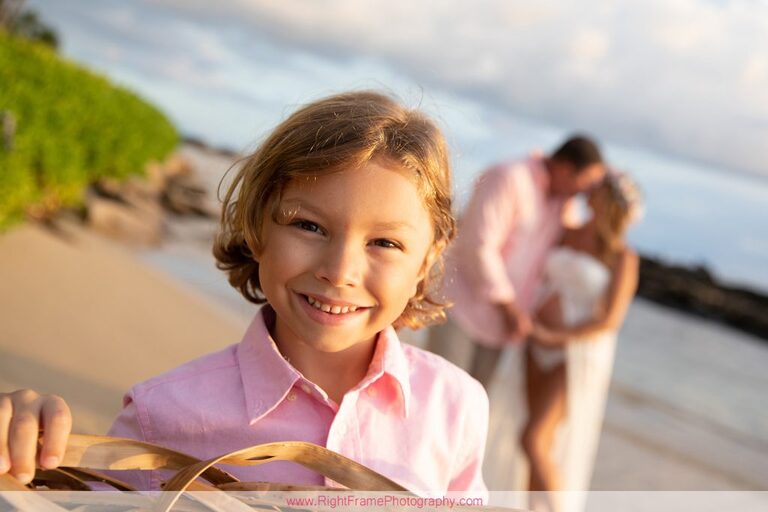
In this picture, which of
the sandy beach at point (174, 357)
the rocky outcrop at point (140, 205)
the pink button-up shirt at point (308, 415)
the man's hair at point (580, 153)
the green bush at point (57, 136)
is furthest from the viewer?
the rocky outcrop at point (140, 205)

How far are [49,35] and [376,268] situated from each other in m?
32.2

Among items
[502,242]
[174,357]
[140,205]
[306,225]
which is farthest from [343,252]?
[140,205]

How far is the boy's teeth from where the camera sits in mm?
1639

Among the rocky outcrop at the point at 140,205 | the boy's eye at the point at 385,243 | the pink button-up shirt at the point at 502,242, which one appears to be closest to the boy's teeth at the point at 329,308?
the boy's eye at the point at 385,243

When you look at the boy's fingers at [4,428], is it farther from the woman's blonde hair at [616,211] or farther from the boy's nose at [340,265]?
the woman's blonde hair at [616,211]

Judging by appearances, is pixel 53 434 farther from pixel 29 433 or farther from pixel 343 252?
pixel 343 252

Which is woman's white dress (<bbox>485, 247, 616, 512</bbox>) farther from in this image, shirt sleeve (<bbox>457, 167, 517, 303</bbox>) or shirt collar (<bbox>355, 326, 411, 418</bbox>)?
shirt collar (<bbox>355, 326, 411, 418</bbox>)

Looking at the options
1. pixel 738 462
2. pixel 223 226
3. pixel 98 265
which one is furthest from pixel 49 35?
pixel 223 226

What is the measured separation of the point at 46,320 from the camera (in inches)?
218

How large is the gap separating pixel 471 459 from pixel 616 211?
2959 mm

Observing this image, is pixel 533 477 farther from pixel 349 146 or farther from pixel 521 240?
pixel 349 146

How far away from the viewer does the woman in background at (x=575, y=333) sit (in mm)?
4641

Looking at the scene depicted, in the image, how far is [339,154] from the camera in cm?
164

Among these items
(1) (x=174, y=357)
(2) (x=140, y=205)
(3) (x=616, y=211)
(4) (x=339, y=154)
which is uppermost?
(3) (x=616, y=211)
